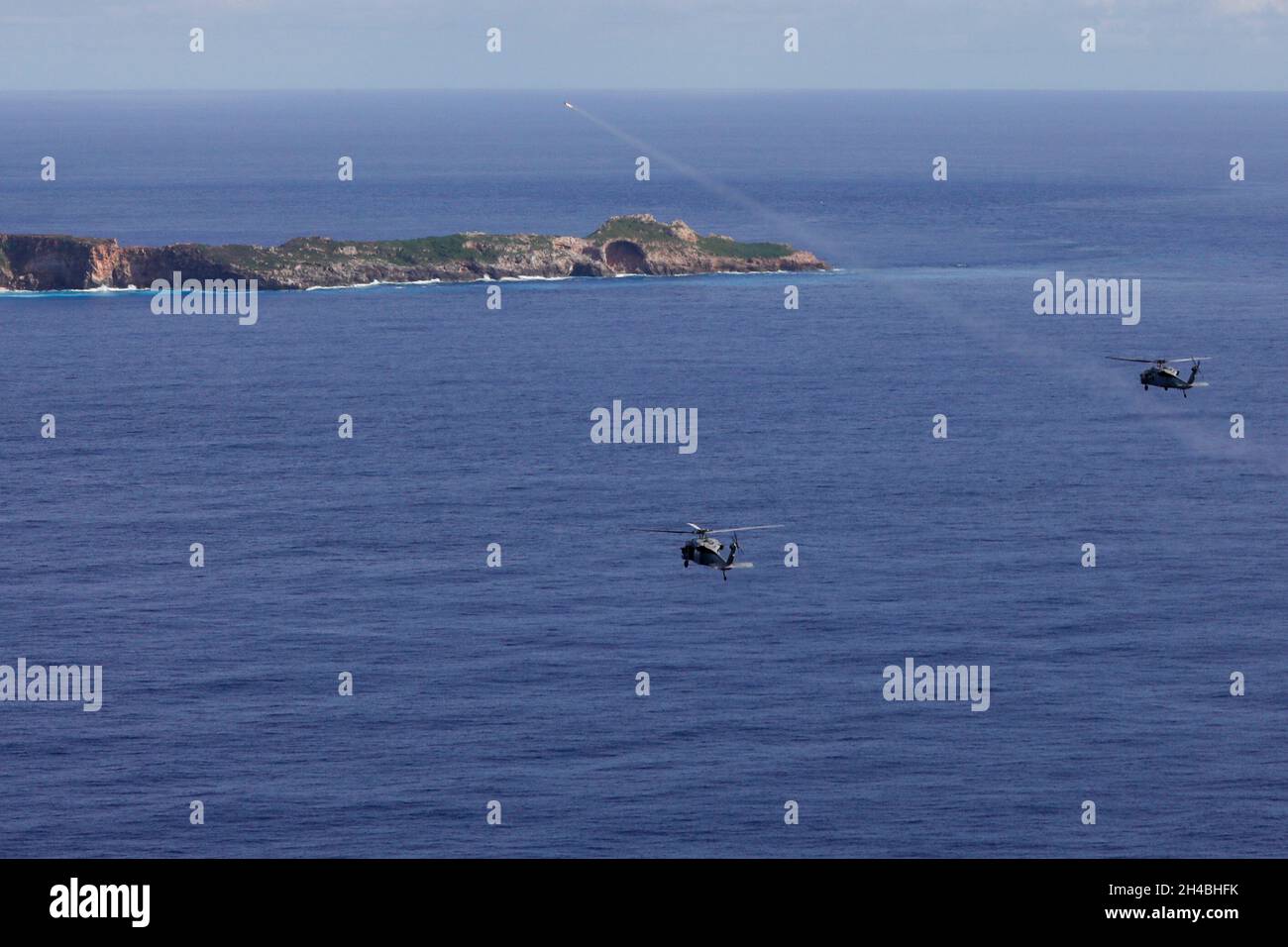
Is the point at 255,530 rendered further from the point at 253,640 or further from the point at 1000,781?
the point at 1000,781

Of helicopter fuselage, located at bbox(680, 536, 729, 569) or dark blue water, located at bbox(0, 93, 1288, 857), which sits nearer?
helicopter fuselage, located at bbox(680, 536, 729, 569)

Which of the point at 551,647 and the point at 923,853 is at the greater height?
the point at 551,647

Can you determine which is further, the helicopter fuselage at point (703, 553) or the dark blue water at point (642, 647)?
the dark blue water at point (642, 647)

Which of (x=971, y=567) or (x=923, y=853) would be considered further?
(x=971, y=567)

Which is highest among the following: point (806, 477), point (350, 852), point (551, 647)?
point (806, 477)

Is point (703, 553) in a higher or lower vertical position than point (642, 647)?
higher

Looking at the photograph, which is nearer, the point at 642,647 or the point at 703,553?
the point at 703,553

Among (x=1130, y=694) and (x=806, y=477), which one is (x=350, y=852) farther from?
(x=806, y=477)
